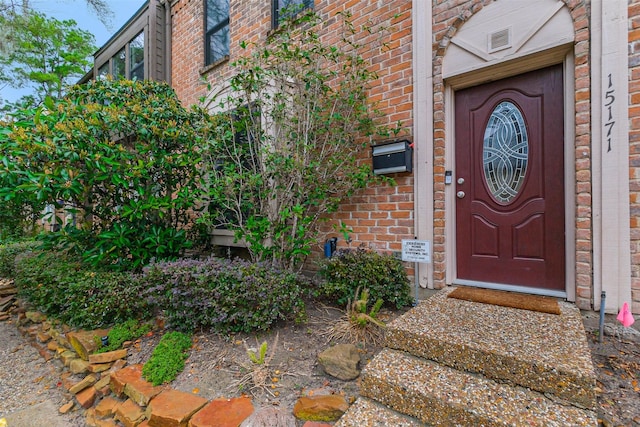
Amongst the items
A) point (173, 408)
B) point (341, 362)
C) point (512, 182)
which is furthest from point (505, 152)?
point (173, 408)

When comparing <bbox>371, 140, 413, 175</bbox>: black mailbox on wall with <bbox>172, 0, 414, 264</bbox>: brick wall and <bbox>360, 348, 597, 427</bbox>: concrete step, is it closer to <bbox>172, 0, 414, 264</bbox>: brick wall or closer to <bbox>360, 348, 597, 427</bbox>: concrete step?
<bbox>172, 0, 414, 264</bbox>: brick wall

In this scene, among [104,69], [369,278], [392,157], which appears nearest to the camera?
[369,278]

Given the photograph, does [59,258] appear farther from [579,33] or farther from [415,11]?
[579,33]

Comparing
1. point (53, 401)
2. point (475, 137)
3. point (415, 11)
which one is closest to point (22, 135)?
point (53, 401)

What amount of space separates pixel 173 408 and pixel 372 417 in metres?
1.17

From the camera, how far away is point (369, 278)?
288 centimetres

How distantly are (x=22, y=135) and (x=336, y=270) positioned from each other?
122 inches

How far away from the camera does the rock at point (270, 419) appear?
1618mm

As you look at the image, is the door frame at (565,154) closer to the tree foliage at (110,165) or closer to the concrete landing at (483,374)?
the concrete landing at (483,374)

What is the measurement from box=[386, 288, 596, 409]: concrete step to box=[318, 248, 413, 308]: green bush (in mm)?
497

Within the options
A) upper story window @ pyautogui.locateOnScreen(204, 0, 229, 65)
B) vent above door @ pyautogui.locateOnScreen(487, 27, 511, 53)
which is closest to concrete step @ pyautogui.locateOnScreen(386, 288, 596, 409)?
vent above door @ pyautogui.locateOnScreen(487, 27, 511, 53)

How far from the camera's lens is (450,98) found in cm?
303

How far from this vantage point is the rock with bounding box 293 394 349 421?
5.42 ft

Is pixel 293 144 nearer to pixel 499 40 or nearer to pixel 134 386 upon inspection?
pixel 499 40
